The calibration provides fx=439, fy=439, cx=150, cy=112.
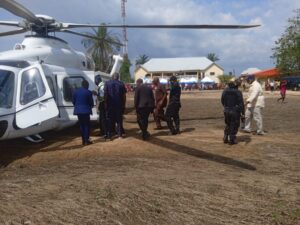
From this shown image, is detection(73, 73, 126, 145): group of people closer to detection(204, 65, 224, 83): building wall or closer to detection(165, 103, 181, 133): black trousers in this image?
detection(165, 103, 181, 133): black trousers

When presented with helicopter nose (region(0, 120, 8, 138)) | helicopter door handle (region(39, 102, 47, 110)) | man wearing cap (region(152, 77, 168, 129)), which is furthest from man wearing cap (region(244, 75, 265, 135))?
helicopter nose (region(0, 120, 8, 138))

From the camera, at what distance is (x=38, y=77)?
931cm

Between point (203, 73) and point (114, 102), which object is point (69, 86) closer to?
point (114, 102)

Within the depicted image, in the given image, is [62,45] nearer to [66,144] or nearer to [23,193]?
[66,144]

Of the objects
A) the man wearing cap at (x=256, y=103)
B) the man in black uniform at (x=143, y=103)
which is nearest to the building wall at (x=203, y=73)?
the man wearing cap at (x=256, y=103)

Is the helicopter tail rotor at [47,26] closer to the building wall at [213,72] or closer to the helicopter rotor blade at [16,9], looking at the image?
the helicopter rotor blade at [16,9]

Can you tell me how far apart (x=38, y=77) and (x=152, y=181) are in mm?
4200

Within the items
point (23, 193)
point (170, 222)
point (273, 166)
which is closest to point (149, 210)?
point (170, 222)

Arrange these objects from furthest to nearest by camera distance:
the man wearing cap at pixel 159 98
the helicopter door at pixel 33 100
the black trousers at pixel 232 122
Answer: the man wearing cap at pixel 159 98
the black trousers at pixel 232 122
the helicopter door at pixel 33 100

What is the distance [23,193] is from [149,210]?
1.88 meters

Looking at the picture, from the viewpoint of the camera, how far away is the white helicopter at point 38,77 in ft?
28.5

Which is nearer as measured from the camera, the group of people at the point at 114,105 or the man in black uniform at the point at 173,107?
the group of people at the point at 114,105

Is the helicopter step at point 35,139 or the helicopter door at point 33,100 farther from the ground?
the helicopter door at point 33,100

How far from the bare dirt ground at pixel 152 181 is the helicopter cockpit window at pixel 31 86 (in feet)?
3.82
